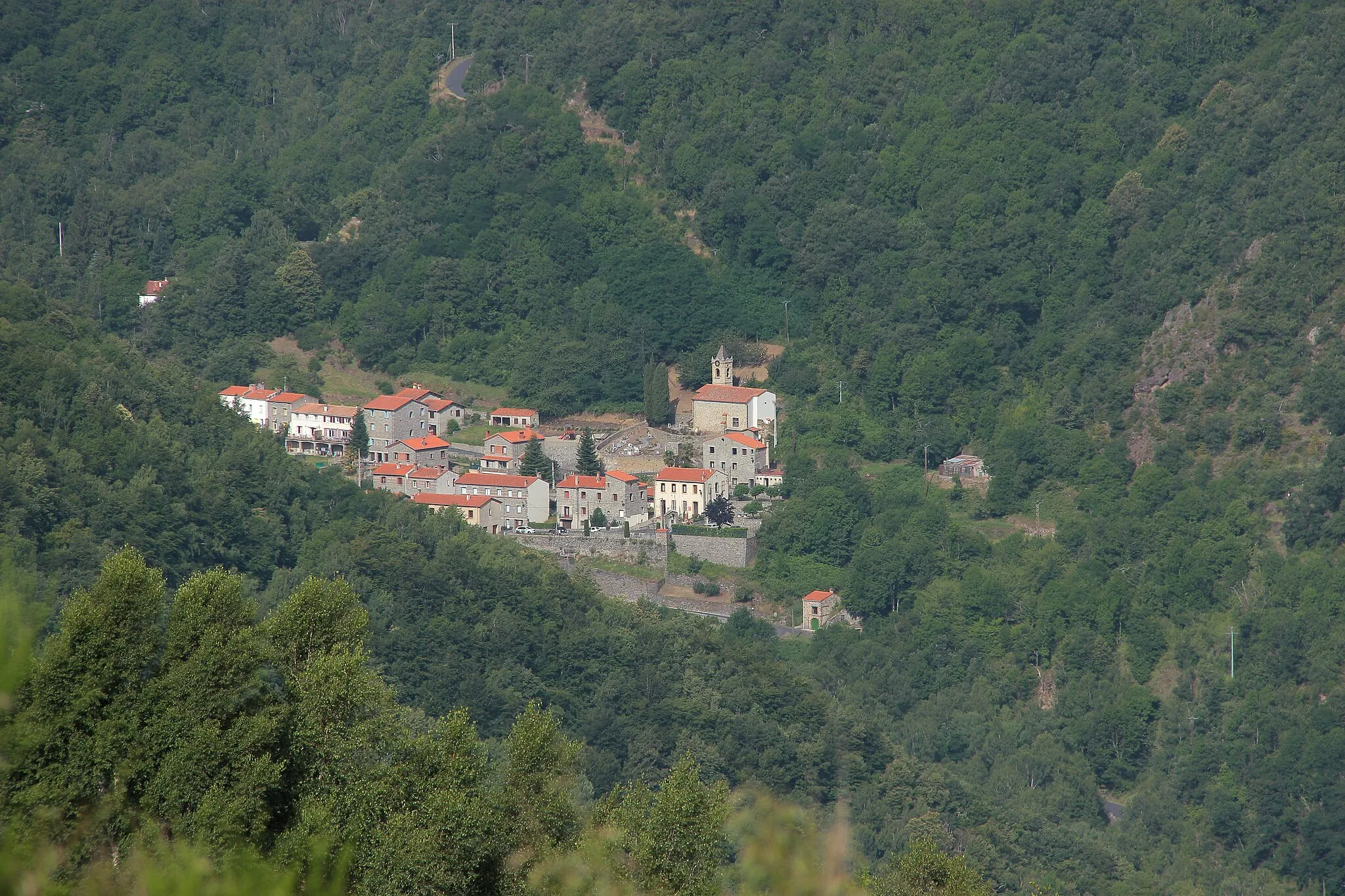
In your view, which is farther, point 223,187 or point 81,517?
point 223,187

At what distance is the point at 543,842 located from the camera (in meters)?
19.0

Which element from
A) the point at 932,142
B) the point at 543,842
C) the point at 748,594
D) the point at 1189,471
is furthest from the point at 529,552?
the point at 543,842

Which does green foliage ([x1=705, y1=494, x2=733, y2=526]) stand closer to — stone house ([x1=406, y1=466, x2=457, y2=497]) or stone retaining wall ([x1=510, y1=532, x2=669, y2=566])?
stone retaining wall ([x1=510, y1=532, x2=669, y2=566])

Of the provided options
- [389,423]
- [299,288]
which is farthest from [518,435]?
[299,288]

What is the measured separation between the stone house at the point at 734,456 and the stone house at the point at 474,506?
6.34 m

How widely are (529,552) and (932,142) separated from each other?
2545 centimetres

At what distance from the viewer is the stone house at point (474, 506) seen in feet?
166

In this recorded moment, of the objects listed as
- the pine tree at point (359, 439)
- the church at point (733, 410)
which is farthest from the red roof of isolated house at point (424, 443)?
the church at point (733, 410)

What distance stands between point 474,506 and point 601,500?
12.1 feet

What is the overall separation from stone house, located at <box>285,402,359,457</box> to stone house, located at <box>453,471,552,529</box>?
19.4 feet

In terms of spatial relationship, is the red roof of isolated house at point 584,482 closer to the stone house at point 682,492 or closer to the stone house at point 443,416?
the stone house at point 682,492

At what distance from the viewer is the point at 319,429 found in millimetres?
55938

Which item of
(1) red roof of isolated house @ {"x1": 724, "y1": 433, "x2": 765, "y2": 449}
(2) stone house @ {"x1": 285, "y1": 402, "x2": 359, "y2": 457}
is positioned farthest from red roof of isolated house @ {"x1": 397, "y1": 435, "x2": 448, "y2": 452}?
(1) red roof of isolated house @ {"x1": 724, "y1": 433, "x2": 765, "y2": 449}

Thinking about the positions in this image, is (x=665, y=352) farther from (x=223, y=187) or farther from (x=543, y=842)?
(x=543, y=842)
